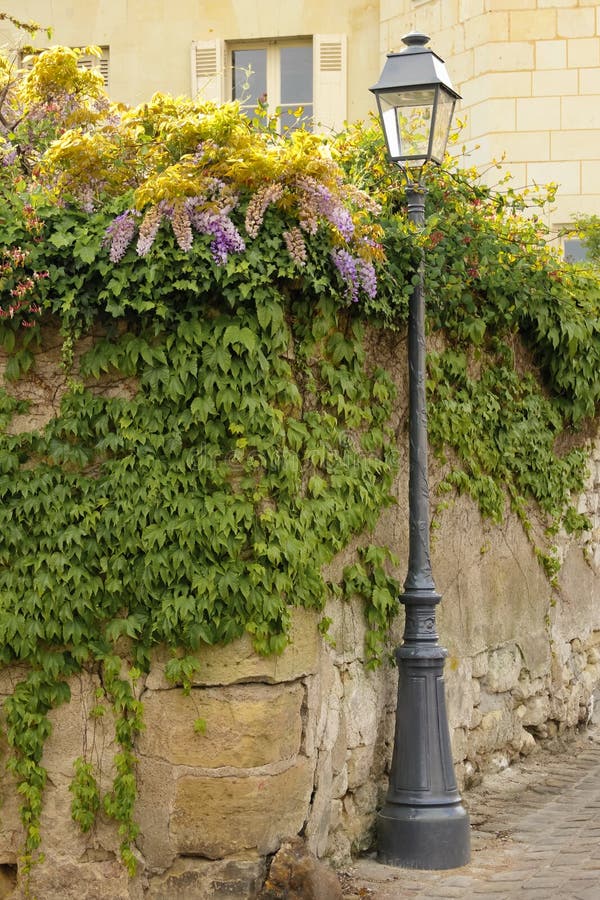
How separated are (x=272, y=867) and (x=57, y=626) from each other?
4.36 feet

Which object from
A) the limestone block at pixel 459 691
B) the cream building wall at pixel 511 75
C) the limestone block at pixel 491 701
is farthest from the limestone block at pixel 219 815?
the cream building wall at pixel 511 75

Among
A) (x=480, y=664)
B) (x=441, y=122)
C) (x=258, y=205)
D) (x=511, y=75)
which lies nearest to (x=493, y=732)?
(x=480, y=664)

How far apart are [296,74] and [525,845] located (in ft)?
32.6

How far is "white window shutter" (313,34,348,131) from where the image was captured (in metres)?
14.1

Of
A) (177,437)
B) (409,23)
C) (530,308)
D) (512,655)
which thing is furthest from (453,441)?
(409,23)

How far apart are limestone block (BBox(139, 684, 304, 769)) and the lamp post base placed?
0.95 metres

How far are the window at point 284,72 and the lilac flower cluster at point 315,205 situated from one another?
337 inches

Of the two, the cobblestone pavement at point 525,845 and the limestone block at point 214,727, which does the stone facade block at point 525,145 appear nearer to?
the cobblestone pavement at point 525,845

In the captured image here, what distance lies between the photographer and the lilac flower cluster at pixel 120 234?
546 cm

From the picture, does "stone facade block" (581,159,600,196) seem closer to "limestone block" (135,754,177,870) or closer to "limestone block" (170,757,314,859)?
"limestone block" (170,757,314,859)

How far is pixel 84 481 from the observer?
560 cm

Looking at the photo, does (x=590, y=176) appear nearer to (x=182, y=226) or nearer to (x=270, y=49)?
(x=270, y=49)

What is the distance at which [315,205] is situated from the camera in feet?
18.5

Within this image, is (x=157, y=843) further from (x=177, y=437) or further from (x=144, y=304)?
(x=144, y=304)
